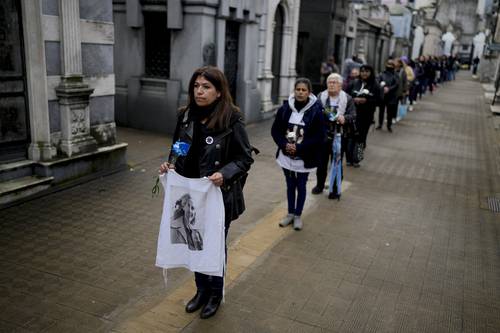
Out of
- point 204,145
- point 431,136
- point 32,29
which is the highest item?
point 32,29

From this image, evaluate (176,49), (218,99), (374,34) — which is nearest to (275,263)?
(218,99)

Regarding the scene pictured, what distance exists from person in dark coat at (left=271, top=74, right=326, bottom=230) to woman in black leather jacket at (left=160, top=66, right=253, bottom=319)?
200cm

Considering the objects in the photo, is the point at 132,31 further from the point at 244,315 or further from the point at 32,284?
the point at 244,315

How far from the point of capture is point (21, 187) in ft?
21.4

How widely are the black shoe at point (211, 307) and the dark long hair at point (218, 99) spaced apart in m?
1.50

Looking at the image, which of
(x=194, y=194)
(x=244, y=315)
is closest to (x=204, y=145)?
(x=194, y=194)

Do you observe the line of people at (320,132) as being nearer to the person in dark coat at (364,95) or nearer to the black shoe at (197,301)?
the person in dark coat at (364,95)

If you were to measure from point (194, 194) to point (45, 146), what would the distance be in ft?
13.7

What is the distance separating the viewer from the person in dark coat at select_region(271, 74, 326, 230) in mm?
5797

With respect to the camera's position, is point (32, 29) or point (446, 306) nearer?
point (446, 306)

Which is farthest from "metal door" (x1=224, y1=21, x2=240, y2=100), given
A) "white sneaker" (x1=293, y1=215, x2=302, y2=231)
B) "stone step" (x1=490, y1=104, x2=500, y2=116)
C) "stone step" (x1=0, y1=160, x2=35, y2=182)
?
"stone step" (x1=490, y1=104, x2=500, y2=116)

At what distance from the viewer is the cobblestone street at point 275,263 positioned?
13.6ft

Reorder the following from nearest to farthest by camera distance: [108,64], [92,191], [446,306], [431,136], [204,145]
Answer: [204,145]
[446,306]
[92,191]
[108,64]
[431,136]

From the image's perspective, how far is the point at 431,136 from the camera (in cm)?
1395
